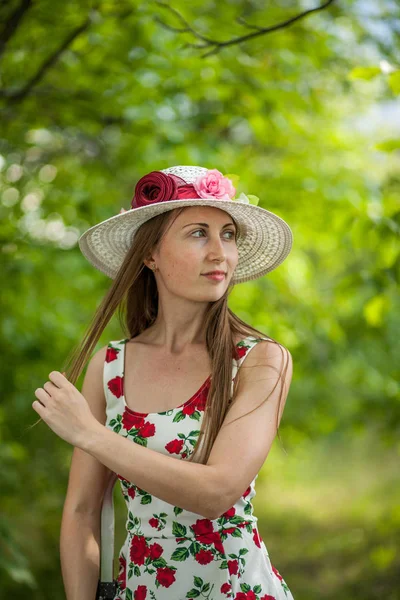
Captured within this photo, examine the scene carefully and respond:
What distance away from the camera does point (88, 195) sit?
433 cm

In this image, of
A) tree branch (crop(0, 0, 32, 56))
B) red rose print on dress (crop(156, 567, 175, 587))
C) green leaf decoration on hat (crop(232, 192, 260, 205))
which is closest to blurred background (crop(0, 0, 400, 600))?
tree branch (crop(0, 0, 32, 56))

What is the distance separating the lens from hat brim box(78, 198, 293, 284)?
2125 mm

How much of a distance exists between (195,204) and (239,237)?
12.7 inches

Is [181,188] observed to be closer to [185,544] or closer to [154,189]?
[154,189]

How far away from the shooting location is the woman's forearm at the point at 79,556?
206cm

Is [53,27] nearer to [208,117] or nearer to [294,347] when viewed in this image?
[208,117]

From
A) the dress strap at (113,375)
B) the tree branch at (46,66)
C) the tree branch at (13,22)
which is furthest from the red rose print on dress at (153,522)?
the tree branch at (46,66)

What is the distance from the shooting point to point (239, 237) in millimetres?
2340

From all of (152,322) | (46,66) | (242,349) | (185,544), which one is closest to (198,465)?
(185,544)

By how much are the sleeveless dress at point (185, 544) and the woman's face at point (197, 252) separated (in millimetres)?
255

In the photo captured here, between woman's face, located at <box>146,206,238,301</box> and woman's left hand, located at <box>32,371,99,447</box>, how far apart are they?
45 centimetres

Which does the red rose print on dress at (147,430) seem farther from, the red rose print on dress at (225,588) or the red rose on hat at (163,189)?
the red rose on hat at (163,189)

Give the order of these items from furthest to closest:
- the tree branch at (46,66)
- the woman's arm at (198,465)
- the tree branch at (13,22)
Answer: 1. the tree branch at (46,66)
2. the tree branch at (13,22)
3. the woman's arm at (198,465)

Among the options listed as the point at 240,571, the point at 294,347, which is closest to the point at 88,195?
the point at 294,347
